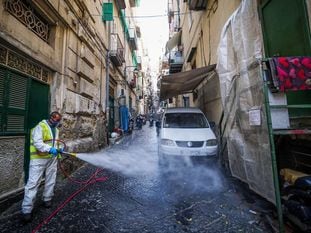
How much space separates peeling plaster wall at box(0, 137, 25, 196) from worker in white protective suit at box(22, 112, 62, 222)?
0.57 metres

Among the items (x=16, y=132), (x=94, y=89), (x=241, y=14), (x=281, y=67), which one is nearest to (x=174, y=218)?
(x=281, y=67)

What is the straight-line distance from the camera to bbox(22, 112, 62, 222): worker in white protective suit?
3031 millimetres

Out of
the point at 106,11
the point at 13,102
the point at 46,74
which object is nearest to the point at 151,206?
the point at 13,102

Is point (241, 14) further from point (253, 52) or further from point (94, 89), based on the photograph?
point (94, 89)

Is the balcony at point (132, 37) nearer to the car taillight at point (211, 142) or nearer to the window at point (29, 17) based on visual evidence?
the window at point (29, 17)

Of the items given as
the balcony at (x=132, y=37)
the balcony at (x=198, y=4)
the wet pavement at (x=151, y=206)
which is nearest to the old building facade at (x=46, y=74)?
the wet pavement at (x=151, y=206)

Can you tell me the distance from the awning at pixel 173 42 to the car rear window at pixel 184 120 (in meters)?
10.8

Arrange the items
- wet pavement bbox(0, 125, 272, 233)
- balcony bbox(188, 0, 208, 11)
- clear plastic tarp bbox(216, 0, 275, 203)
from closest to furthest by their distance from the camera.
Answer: wet pavement bbox(0, 125, 272, 233) → clear plastic tarp bbox(216, 0, 275, 203) → balcony bbox(188, 0, 208, 11)

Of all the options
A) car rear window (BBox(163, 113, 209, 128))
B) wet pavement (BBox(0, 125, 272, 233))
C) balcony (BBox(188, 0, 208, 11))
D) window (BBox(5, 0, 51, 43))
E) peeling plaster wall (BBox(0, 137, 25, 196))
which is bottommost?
wet pavement (BBox(0, 125, 272, 233))

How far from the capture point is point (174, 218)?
308 cm

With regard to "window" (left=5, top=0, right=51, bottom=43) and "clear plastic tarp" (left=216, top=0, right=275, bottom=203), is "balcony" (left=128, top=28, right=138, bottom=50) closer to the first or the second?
"window" (left=5, top=0, right=51, bottom=43)

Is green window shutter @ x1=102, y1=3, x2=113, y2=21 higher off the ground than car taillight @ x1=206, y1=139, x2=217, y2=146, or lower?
higher

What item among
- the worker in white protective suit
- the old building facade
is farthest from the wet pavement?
the old building facade

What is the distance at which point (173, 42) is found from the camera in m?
16.6
